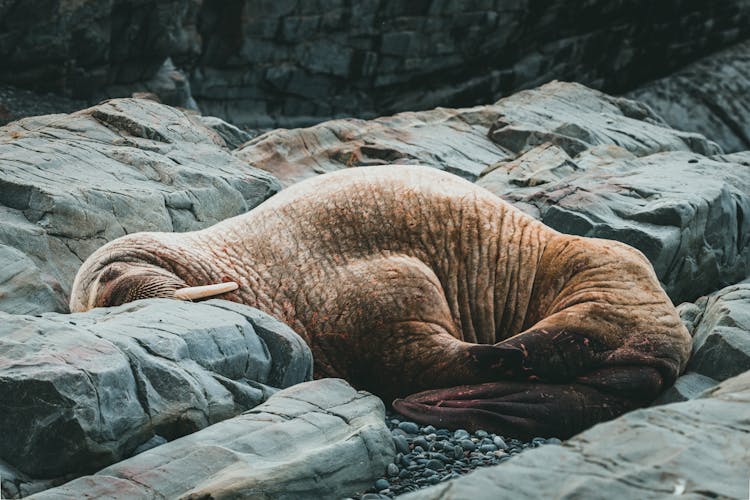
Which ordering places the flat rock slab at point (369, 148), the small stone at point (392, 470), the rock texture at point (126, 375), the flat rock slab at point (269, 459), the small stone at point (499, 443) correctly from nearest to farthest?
the flat rock slab at point (269, 459)
the rock texture at point (126, 375)
the small stone at point (392, 470)
the small stone at point (499, 443)
the flat rock slab at point (369, 148)

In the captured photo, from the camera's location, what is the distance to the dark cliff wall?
19.7 m

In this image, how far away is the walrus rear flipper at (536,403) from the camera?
19.9ft

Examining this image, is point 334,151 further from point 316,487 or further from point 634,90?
point 634,90

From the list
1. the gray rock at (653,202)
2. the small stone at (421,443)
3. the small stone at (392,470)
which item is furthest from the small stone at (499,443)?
the gray rock at (653,202)

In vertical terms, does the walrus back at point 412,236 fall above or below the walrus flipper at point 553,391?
above

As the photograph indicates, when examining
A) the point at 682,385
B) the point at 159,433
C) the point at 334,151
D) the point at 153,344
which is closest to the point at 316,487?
the point at 159,433

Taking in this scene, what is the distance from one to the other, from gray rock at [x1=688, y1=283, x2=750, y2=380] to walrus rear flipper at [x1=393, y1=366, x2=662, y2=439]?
1.54 ft

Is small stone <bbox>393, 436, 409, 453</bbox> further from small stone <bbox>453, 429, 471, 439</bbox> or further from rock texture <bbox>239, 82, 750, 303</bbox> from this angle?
rock texture <bbox>239, 82, 750, 303</bbox>

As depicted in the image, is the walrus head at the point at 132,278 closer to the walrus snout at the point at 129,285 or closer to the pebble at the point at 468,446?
the walrus snout at the point at 129,285

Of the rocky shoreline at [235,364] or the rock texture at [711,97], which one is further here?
the rock texture at [711,97]

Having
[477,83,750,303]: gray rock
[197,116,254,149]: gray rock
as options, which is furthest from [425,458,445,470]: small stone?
[197,116,254,149]: gray rock

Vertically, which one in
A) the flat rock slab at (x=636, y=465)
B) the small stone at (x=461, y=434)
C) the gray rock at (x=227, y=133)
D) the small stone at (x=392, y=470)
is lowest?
the gray rock at (x=227, y=133)

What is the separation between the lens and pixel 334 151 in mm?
12805

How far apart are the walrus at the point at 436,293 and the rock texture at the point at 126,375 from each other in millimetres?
577
